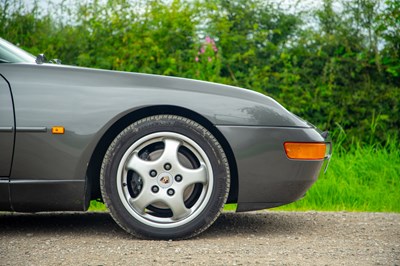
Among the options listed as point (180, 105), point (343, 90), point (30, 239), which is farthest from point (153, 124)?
point (343, 90)

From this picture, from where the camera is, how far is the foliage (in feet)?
28.1

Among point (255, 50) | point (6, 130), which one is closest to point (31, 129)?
point (6, 130)

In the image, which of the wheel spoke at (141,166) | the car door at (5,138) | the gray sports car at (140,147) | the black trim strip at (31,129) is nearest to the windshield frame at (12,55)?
the gray sports car at (140,147)

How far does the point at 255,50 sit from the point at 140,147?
5052mm

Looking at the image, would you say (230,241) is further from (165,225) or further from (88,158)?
(88,158)

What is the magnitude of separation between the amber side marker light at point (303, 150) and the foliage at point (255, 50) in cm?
418

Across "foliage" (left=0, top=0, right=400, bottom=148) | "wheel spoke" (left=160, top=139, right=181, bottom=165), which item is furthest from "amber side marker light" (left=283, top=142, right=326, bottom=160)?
"foliage" (left=0, top=0, right=400, bottom=148)

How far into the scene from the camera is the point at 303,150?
4242 millimetres

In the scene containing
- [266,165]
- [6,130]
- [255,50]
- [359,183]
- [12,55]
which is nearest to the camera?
[6,130]

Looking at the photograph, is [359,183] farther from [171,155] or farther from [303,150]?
[171,155]

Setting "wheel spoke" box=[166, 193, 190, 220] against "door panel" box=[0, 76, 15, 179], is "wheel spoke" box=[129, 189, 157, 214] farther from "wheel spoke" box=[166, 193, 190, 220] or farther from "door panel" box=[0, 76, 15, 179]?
"door panel" box=[0, 76, 15, 179]

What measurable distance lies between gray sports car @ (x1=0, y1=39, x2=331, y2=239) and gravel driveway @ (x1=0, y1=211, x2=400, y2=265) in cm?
21

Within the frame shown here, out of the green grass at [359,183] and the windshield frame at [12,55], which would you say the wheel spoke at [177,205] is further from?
the green grass at [359,183]

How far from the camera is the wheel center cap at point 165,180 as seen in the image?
4.14 metres
